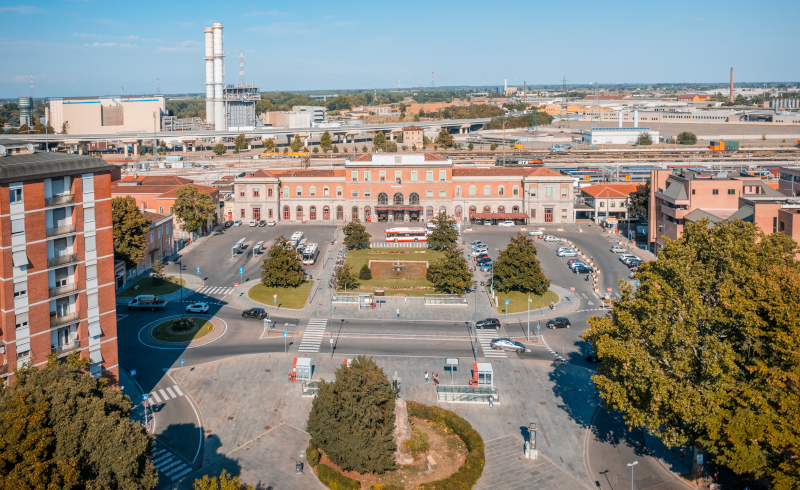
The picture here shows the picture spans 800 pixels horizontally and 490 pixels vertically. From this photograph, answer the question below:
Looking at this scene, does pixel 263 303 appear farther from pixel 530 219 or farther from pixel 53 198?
pixel 530 219

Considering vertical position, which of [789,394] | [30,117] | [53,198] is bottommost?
[789,394]

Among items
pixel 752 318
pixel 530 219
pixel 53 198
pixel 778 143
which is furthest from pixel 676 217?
pixel 778 143

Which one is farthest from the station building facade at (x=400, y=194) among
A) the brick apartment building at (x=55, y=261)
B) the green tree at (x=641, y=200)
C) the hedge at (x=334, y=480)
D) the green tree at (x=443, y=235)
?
the hedge at (x=334, y=480)

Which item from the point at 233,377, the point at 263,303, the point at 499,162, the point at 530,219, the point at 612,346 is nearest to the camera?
the point at 612,346

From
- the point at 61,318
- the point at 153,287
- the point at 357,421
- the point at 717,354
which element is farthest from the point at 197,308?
the point at 717,354

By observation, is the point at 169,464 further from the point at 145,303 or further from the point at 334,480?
the point at 145,303

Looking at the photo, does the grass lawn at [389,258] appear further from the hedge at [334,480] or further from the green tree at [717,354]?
the green tree at [717,354]
